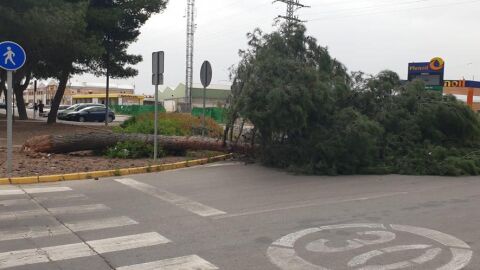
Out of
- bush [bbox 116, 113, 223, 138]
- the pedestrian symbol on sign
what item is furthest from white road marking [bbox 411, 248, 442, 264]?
bush [bbox 116, 113, 223, 138]

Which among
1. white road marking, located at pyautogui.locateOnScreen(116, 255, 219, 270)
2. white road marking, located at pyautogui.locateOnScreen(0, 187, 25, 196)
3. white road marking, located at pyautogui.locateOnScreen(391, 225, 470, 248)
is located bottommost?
white road marking, located at pyautogui.locateOnScreen(0, 187, 25, 196)

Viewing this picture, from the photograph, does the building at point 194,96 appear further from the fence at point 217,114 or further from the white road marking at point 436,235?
the white road marking at point 436,235

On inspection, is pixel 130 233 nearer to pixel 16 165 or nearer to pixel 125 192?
pixel 125 192

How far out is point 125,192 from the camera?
995cm

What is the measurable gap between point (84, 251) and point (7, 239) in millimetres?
1214

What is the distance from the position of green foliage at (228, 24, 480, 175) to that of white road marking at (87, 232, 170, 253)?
6373mm

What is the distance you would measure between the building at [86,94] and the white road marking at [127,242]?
286 ft

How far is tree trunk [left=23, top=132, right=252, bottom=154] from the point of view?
14.7 meters

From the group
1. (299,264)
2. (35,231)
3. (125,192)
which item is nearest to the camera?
(299,264)

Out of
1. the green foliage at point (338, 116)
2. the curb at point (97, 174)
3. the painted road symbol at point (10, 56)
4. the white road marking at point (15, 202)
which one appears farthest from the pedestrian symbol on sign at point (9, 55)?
the green foliage at point (338, 116)

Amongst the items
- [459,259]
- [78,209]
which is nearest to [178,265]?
[459,259]

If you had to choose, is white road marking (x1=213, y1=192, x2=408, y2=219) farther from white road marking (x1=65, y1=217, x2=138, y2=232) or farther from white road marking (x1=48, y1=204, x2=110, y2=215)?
white road marking (x1=48, y1=204, x2=110, y2=215)

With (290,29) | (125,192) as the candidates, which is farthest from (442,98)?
(125,192)

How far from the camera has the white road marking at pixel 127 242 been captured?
19.8 feet
